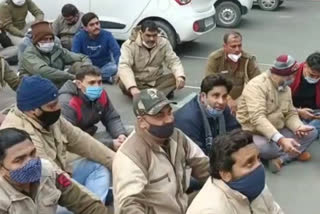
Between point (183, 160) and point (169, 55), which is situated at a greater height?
point (183, 160)

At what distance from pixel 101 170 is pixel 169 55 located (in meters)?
3.27

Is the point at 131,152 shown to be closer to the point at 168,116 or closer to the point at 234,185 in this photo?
the point at 168,116

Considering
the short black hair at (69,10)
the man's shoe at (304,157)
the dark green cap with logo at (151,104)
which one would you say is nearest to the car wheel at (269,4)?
the short black hair at (69,10)

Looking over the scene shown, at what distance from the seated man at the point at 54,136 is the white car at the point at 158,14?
5384 millimetres

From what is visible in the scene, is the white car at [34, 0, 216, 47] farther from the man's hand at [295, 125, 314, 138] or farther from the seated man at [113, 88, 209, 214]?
the seated man at [113, 88, 209, 214]

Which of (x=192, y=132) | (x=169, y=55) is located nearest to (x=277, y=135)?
(x=192, y=132)

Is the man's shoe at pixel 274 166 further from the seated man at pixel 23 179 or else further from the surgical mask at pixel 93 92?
the seated man at pixel 23 179

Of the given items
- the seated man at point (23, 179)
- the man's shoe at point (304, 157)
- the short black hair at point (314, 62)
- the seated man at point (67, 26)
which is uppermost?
the seated man at point (23, 179)

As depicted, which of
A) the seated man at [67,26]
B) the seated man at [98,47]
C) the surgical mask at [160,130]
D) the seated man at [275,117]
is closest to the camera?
the surgical mask at [160,130]

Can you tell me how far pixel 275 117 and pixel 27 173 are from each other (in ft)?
11.3

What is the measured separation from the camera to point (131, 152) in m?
4.25

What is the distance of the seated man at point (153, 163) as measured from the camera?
13.6 ft

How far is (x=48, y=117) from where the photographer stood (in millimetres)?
4828

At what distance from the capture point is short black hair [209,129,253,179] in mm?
3725
